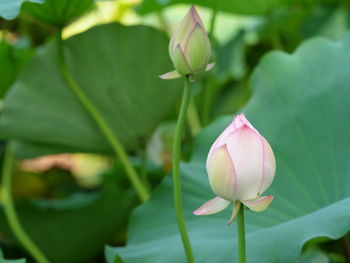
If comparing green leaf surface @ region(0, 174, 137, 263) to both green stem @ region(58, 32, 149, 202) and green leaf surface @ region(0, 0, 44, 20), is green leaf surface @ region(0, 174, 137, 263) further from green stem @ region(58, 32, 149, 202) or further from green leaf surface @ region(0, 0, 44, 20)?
green leaf surface @ region(0, 0, 44, 20)

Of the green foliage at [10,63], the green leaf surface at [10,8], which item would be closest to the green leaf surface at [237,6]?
the green foliage at [10,63]

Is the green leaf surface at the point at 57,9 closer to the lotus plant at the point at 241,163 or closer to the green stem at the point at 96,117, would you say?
the green stem at the point at 96,117

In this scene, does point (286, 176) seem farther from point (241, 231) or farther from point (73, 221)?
point (73, 221)

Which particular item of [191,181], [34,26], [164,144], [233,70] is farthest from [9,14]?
[34,26]

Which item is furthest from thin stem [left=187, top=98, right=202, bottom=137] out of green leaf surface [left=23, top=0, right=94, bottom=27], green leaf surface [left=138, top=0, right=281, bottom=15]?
green leaf surface [left=23, top=0, right=94, bottom=27]

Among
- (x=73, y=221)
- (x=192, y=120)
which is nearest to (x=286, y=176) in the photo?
(x=73, y=221)

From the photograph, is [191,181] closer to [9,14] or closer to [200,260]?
[200,260]
